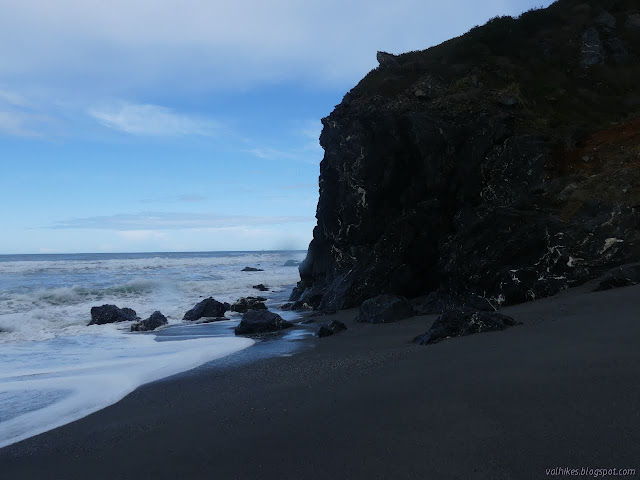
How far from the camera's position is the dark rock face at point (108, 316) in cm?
1755

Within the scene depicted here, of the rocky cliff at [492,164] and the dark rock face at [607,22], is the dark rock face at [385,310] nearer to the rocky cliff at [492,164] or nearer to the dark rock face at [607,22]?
the rocky cliff at [492,164]

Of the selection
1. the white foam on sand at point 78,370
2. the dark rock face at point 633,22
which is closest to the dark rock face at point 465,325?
the white foam on sand at point 78,370

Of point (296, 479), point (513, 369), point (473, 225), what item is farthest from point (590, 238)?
point (296, 479)

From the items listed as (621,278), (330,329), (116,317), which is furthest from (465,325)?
(116,317)

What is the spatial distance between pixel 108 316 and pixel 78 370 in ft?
30.2

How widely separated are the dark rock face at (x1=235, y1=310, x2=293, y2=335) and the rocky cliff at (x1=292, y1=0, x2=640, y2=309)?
3.59 meters

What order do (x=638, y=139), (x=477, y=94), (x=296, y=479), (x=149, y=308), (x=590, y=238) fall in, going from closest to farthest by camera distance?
(x=296, y=479) < (x=590, y=238) < (x=638, y=139) < (x=477, y=94) < (x=149, y=308)

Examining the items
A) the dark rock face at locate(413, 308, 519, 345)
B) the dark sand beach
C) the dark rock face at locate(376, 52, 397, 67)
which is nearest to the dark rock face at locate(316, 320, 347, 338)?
the dark rock face at locate(413, 308, 519, 345)

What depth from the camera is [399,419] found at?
4027 millimetres

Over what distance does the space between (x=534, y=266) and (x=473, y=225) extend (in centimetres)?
215

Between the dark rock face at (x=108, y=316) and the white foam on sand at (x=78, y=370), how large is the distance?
3199mm

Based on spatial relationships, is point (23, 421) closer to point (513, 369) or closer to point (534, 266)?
point (513, 369)

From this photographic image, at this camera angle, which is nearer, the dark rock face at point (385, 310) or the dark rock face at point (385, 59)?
the dark rock face at point (385, 310)

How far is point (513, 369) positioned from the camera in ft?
15.8
